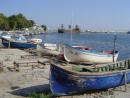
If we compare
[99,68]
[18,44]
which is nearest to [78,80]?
[99,68]

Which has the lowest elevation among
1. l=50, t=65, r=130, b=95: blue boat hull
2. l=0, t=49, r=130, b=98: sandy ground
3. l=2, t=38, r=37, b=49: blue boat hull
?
l=2, t=38, r=37, b=49: blue boat hull

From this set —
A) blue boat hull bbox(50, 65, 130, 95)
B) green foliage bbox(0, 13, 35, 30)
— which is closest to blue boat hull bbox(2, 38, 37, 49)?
blue boat hull bbox(50, 65, 130, 95)

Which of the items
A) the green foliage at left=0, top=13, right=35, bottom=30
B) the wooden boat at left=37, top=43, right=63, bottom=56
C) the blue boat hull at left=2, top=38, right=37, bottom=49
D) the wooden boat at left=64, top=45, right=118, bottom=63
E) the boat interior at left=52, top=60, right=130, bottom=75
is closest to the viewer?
the boat interior at left=52, top=60, right=130, bottom=75

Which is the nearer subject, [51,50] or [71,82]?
[71,82]

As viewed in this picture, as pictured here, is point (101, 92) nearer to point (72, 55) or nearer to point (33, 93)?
point (33, 93)

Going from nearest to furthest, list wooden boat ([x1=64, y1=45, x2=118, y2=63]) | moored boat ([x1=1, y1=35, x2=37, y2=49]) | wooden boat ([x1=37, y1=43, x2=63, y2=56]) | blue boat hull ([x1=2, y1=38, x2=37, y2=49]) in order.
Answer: wooden boat ([x1=64, y1=45, x2=118, y2=63]), wooden boat ([x1=37, y1=43, x2=63, y2=56]), blue boat hull ([x1=2, y1=38, x2=37, y2=49]), moored boat ([x1=1, y1=35, x2=37, y2=49])

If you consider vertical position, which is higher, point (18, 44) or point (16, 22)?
point (16, 22)

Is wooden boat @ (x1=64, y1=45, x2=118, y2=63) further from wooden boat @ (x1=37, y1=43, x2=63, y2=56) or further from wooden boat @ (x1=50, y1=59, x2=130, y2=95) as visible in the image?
wooden boat @ (x1=50, y1=59, x2=130, y2=95)

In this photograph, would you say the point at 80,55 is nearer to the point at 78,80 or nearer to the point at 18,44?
the point at 78,80

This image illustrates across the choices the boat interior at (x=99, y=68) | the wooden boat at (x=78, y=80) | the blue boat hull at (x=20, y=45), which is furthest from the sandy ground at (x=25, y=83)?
the blue boat hull at (x=20, y=45)

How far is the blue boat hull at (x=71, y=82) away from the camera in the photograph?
16516 mm

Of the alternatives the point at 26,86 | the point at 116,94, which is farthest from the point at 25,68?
the point at 116,94

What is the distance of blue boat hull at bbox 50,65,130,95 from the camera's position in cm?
1652

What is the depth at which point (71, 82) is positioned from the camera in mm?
16688
